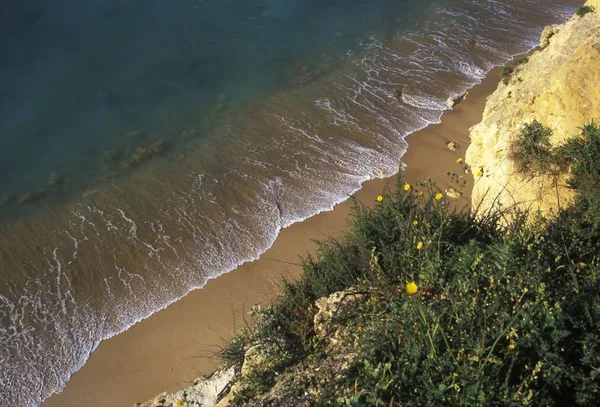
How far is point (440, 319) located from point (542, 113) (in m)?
5.23

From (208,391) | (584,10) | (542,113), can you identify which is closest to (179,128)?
(208,391)

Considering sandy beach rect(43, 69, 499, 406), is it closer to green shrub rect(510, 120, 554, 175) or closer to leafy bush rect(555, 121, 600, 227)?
green shrub rect(510, 120, 554, 175)

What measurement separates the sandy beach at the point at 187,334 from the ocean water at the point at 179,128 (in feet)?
1.14

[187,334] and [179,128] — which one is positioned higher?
[179,128]

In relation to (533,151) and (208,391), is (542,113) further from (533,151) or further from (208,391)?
(208,391)

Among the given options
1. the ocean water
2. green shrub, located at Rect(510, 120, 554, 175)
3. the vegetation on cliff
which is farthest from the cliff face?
the ocean water

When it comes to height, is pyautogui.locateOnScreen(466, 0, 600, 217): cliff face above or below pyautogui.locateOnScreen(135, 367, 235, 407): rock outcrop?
above

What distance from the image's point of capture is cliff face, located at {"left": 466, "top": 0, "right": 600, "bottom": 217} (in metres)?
7.51

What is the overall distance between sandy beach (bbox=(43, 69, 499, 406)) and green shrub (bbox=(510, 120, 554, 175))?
6.95 ft

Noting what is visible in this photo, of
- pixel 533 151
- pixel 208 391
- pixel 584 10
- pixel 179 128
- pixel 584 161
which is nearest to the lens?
pixel 208 391

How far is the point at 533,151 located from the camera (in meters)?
7.71

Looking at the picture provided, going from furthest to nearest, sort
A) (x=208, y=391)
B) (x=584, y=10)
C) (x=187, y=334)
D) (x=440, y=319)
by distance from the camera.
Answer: (x=584, y=10) → (x=187, y=334) → (x=208, y=391) → (x=440, y=319)

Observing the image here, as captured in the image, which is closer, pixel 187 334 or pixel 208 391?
pixel 208 391

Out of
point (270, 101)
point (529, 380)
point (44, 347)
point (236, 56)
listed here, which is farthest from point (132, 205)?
point (529, 380)
